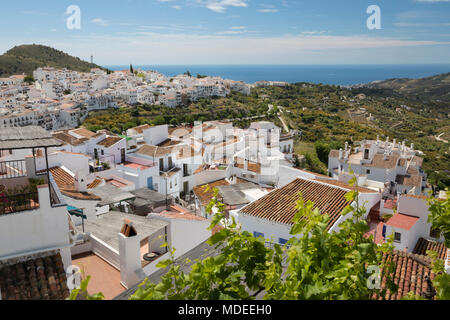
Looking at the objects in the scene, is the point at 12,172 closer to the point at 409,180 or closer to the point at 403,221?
the point at 403,221

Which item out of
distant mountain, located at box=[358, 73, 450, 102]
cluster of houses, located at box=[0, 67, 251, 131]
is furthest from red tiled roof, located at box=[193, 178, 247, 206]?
distant mountain, located at box=[358, 73, 450, 102]

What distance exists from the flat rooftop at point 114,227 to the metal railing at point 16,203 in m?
2.38

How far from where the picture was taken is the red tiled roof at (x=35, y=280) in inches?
196

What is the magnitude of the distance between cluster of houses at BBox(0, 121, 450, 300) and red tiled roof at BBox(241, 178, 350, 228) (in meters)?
0.04

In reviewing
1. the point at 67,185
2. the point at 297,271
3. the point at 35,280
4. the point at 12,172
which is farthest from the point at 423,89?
the point at 297,271

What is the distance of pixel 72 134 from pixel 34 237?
80.6ft

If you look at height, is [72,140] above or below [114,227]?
above

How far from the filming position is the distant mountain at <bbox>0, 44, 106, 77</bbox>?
355 ft

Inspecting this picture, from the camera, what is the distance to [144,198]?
17.4m

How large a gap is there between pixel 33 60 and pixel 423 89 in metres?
137

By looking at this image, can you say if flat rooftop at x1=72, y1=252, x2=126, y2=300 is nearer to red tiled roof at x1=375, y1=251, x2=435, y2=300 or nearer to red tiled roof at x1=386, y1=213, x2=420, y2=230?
red tiled roof at x1=375, y1=251, x2=435, y2=300

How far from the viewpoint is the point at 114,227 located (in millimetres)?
9242

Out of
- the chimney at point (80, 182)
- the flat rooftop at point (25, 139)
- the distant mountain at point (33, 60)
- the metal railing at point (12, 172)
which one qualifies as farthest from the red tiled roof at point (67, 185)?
the distant mountain at point (33, 60)
